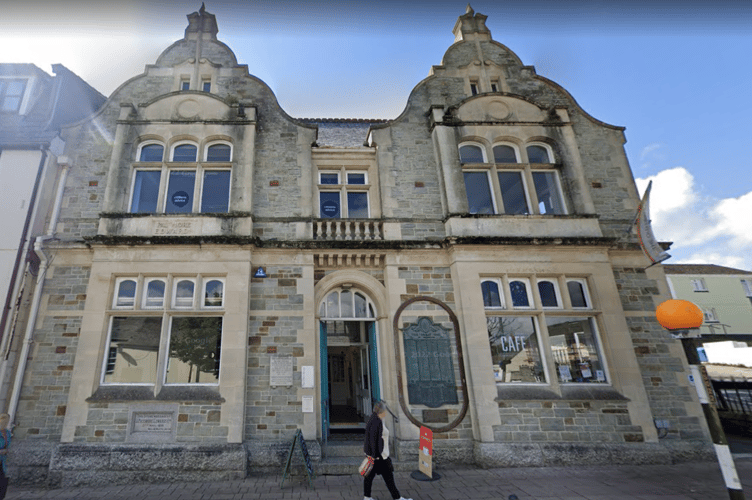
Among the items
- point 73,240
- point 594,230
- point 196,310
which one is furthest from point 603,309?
point 73,240

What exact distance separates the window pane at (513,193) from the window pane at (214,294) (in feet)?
25.8

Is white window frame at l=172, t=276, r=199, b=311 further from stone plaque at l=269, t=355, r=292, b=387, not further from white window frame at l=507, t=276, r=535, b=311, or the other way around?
white window frame at l=507, t=276, r=535, b=311

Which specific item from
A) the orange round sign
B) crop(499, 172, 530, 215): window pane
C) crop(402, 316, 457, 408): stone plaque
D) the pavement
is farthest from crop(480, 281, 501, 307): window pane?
the orange round sign

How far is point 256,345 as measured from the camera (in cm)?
877

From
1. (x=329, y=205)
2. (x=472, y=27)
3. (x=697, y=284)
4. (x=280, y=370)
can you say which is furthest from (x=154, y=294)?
(x=697, y=284)

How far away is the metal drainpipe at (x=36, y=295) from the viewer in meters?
8.11

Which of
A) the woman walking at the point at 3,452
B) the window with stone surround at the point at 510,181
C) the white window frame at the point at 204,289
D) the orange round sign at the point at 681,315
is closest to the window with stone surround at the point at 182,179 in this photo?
the white window frame at the point at 204,289

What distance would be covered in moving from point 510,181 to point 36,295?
41.0ft

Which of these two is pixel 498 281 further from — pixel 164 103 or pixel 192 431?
pixel 164 103

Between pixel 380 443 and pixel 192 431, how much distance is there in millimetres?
4521

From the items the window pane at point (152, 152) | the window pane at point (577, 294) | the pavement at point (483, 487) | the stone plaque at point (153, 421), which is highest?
the window pane at point (152, 152)

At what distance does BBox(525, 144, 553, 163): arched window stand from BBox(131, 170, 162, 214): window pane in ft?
35.0

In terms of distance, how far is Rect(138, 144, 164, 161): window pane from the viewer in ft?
34.3

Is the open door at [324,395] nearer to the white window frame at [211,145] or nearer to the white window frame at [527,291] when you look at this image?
the white window frame at [527,291]
